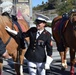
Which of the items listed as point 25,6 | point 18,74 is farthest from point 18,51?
point 25,6

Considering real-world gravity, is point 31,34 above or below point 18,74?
above

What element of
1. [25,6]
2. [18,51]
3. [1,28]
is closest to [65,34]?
[18,51]

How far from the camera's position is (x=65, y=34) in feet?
22.9

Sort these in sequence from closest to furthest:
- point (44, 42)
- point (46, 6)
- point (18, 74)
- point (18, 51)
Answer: point (44, 42)
point (18, 51)
point (18, 74)
point (46, 6)

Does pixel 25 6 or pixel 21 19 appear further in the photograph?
pixel 25 6

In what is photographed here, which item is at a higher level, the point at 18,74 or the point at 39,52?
the point at 39,52

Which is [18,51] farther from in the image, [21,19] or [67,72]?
[67,72]

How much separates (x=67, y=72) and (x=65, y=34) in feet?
6.34

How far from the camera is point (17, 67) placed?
697cm

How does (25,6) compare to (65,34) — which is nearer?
(65,34)

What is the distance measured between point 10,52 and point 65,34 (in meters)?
1.43

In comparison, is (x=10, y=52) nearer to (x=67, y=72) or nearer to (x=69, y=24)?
(x=69, y=24)

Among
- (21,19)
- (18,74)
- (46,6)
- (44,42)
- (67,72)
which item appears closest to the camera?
(44,42)

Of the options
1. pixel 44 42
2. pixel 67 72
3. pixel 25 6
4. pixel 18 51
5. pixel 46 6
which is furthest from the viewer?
pixel 46 6
